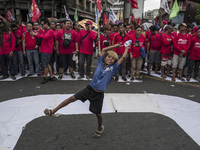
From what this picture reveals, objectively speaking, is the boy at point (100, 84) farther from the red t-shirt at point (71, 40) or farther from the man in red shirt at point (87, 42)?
the red t-shirt at point (71, 40)

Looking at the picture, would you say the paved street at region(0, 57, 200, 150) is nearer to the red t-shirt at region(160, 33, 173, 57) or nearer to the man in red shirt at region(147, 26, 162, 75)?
the red t-shirt at region(160, 33, 173, 57)

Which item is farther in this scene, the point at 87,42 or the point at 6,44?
the point at 87,42

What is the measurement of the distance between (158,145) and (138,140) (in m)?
0.31

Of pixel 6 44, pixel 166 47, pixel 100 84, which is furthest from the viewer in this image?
pixel 166 47

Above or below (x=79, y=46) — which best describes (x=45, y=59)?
below

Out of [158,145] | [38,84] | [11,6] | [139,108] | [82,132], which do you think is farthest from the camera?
[11,6]

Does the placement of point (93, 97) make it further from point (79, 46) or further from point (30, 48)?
point (30, 48)

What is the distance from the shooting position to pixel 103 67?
2754 mm

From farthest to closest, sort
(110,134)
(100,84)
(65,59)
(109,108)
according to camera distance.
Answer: (65,59), (109,108), (110,134), (100,84)

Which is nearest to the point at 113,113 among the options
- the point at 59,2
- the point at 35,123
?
the point at 35,123

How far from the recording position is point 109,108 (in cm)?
393

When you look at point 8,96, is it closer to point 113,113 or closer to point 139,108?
point 113,113

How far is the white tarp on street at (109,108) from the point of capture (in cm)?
301

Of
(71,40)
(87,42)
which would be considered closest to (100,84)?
(87,42)
